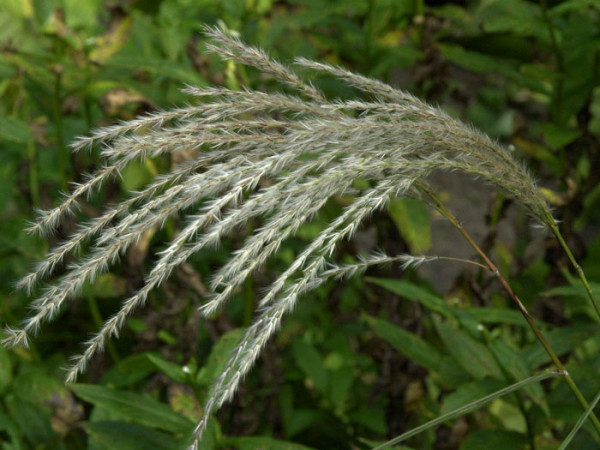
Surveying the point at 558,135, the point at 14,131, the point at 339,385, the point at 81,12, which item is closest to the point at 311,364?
the point at 339,385

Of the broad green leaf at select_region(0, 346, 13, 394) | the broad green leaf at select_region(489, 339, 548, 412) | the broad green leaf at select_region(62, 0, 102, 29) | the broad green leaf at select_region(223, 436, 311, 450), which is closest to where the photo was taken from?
the broad green leaf at select_region(223, 436, 311, 450)

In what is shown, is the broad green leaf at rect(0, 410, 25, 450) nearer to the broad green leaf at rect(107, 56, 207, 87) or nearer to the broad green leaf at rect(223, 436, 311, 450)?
the broad green leaf at rect(223, 436, 311, 450)

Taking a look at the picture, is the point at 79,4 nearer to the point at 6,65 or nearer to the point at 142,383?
the point at 6,65

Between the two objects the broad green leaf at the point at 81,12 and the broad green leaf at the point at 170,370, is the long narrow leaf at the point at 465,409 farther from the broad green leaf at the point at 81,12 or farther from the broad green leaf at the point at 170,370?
the broad green leaf at the point at 81,12

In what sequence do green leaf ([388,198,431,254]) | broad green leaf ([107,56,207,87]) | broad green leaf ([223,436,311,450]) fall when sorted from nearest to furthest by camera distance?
broad green leaf ([223,436,311,450]) → broad green leaf ([107,56,207,87]) → green leaf ([388,198,431,254])

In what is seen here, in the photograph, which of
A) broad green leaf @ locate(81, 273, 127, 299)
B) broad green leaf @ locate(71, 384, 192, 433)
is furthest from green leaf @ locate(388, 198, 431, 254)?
broad green leaf @ locate(71, 384, 192, 433)

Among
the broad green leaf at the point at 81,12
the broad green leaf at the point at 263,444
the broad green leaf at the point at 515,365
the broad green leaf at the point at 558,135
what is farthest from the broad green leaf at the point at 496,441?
the broad green leaf at the point at 81,12

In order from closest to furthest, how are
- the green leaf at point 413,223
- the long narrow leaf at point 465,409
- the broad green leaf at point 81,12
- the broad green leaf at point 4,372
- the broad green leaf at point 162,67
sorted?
1. the long narrow leaf at point 465,409
2. the broad green leaf at point 4,372
3. the broad green leaf at point 162,67
4. the green leaf at point 413,223
5. the broad green leaf at point 81,12

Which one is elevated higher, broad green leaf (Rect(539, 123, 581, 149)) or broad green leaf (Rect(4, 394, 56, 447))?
broad green leaf (Rect(539, 123, 581, 149))
